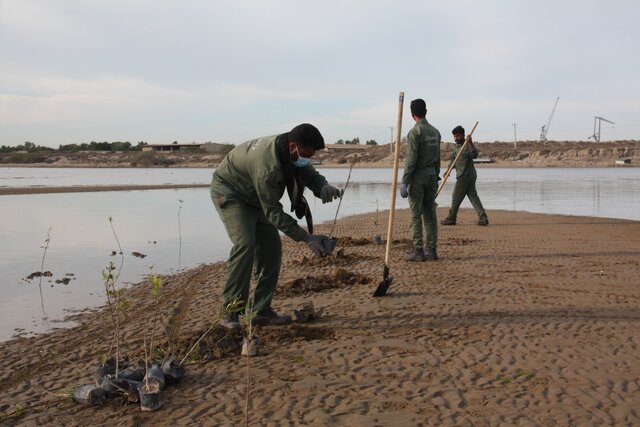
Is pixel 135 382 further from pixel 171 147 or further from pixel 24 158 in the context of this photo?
pixel 171 147

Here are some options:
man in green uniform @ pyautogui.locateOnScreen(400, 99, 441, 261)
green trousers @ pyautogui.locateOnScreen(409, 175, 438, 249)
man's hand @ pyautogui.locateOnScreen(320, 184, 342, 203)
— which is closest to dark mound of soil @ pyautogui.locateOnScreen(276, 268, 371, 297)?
green trousers @ pyautogui.locateOnScreen(409, 175, 438, 249)

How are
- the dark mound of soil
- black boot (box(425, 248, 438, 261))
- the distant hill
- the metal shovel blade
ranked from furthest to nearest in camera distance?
the distant hill < black boot (box(425, 248, 438, 261)) < the dark mound of soil < the metal shovel blade

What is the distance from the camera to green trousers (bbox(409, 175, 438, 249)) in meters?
8.32

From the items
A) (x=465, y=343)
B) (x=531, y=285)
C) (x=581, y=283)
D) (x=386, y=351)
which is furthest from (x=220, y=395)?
(x=581, y=283)

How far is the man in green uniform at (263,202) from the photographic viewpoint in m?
4.68

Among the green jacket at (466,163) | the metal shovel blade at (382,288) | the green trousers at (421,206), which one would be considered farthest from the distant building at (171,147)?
the metal shovel blade at (382,288)

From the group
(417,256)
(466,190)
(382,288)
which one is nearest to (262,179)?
(382,288)

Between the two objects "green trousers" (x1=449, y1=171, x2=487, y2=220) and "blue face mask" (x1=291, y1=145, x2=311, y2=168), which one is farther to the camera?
"green trousers" (x1=449, y1=171, x2=487, y2=220)

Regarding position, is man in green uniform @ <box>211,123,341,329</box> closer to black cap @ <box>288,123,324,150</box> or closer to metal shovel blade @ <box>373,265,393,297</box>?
black cap @ <box>288,123,324,150</box>

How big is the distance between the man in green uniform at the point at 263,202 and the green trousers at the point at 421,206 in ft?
11.1

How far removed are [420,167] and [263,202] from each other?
13.3ft

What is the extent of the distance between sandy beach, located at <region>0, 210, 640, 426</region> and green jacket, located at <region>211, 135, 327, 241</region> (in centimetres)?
101

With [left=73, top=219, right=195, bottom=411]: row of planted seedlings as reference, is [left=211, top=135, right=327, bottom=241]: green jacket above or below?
above

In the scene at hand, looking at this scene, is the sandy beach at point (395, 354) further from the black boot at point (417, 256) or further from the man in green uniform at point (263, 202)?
the black boot at point (417, 256)
